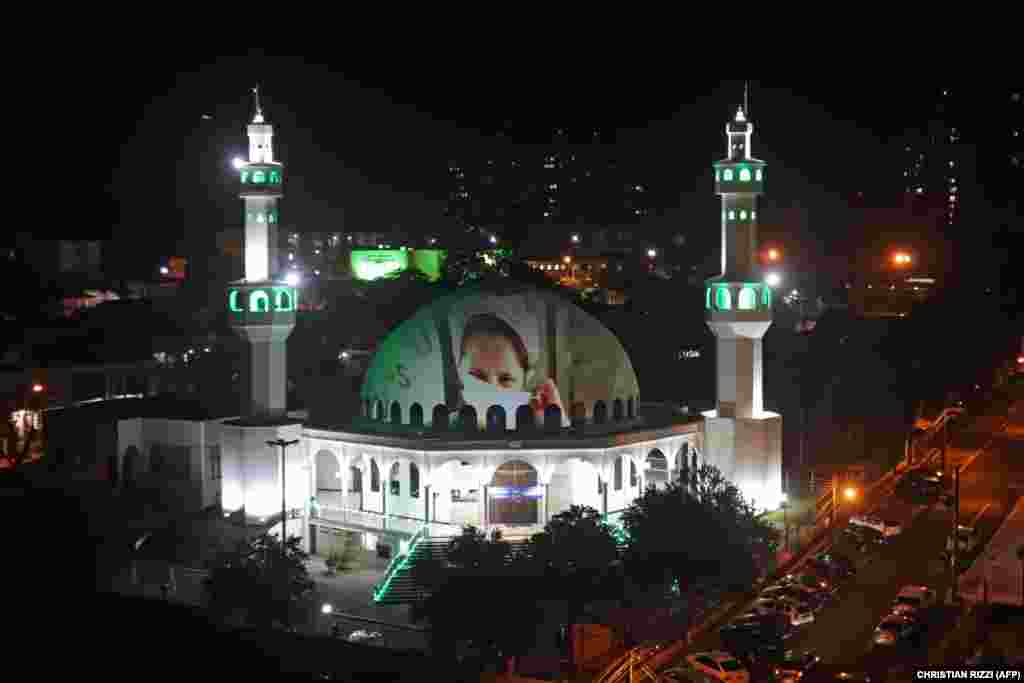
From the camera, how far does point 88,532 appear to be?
143 feet

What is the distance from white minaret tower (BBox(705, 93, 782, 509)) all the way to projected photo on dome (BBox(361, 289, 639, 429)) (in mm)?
3474

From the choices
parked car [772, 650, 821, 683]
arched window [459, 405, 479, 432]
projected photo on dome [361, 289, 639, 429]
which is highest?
projected photo on dome [361, 289, 639, 429]

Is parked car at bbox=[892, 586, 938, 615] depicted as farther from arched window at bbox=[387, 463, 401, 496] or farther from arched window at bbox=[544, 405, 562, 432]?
arched window at bbox=[387, 463, 401, 496]

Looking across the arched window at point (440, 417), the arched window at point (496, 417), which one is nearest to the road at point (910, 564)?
the arched window at point (496, 417)

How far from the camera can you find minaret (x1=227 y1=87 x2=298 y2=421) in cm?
5047

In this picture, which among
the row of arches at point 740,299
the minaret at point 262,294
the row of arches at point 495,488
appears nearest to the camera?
the row of arches at point 495,488

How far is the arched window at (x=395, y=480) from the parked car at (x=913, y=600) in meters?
17.7

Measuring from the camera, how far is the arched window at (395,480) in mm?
47656

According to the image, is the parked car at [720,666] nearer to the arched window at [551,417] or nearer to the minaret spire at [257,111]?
the arched window at [551,417]

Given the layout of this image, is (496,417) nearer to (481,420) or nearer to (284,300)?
(481,420)

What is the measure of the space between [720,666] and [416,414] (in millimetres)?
19129

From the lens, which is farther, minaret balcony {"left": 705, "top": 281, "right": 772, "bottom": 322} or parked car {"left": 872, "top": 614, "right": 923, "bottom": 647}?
minaret balcony {"left": 705, "top": 281, "right": 772, "bottom": 322}

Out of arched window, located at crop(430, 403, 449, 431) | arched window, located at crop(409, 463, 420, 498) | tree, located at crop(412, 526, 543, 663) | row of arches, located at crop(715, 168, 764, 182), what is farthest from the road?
arched window, located at crop(409, 463, 420, 498)

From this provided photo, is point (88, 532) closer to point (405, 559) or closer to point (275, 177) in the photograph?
point (405, 559)
